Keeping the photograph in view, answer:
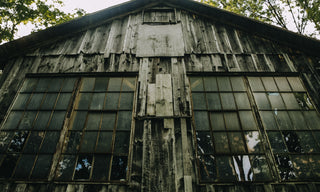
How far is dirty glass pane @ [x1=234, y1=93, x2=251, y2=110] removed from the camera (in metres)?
4.37

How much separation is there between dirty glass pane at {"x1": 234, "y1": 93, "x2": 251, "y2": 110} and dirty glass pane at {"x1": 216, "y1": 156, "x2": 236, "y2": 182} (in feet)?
4.61

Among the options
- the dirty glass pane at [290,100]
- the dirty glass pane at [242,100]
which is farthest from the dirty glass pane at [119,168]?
the dirty glass pane at [290,100]

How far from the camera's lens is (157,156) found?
11.8ft

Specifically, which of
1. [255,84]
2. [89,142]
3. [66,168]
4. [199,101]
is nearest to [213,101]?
[199,101]

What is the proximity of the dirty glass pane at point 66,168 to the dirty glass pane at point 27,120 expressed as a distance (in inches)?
52.5

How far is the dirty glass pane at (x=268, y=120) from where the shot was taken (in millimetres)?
4090

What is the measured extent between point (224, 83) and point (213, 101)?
71 cm

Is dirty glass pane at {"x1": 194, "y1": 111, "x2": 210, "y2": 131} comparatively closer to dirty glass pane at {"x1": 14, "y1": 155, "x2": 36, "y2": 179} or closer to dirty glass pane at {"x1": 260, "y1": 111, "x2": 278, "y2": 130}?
dirty glass pane at {"x1": 260, "y1": 111, "x2": 278, "y2": 130}

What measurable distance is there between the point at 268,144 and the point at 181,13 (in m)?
5.02

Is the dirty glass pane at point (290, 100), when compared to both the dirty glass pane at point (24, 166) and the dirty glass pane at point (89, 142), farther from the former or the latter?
the dirty glass pane at point (24, 166)

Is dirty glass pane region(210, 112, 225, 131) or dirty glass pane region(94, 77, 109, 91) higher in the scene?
dirty glass pane region(94, 77, 109, 91)

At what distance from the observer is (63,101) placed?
14.8 ft

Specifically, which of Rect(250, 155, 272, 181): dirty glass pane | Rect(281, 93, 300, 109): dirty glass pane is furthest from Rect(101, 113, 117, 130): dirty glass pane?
Rect(281, 93, 300, 109): dirty glass pane

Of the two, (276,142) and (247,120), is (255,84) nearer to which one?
(247,120)
